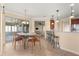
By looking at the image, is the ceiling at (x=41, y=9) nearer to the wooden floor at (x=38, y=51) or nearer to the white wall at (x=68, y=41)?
the white wall at (x=68, y=41)

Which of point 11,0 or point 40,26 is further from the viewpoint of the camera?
point 40,26

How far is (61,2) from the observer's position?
2.94 meters

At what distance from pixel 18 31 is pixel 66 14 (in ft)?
4.40

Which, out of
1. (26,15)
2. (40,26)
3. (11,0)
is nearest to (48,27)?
(40,26)

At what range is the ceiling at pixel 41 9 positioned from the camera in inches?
118

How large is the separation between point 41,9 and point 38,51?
112 centimetres

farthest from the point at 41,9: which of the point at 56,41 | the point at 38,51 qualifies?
the point at 38,51

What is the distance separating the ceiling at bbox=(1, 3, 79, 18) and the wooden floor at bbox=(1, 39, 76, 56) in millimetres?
780

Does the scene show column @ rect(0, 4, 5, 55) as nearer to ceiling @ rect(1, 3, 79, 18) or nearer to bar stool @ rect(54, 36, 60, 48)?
ceiling @ rect(1, 3, 79, 18)

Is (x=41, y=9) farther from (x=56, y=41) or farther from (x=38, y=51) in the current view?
(x=38, y=51)

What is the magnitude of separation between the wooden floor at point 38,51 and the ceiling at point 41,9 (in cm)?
78

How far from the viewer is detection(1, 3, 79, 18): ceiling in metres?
2.99

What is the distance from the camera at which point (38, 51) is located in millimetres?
3170

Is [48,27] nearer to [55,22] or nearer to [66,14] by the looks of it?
[55,22]
